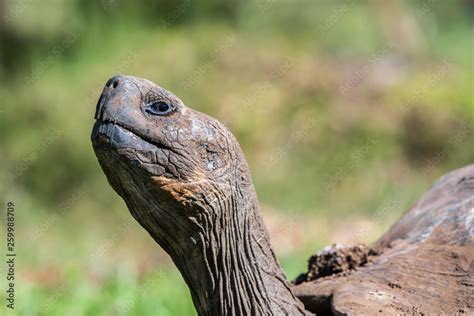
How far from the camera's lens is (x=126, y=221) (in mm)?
8820

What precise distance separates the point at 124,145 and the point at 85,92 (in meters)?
8.83

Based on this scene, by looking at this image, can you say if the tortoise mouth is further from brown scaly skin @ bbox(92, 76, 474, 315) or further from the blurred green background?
the blurred green background

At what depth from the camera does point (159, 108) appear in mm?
2443

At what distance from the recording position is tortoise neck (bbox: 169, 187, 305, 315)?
8.37 feet

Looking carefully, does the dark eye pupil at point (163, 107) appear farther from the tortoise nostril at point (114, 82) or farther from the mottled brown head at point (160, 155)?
the tortoise nostril at point (114, 82)

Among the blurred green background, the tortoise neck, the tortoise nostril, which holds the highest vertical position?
the blurred green background

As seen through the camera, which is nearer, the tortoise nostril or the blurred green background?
the tortoise nostril

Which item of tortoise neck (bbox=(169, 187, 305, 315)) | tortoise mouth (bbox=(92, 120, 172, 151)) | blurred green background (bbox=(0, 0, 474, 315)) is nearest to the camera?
tortoise mouth (bbox=(92, 120, 172, 151))

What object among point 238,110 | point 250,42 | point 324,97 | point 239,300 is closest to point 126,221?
point 238,110

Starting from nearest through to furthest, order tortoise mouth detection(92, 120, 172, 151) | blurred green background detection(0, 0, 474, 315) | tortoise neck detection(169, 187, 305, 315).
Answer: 1. tortoise mouth detection(92, 120, 172, 151)
2. tortoise neck detection(169, 187, 305, 315)
3. blurred green background detection(0, 0, 474, 315)

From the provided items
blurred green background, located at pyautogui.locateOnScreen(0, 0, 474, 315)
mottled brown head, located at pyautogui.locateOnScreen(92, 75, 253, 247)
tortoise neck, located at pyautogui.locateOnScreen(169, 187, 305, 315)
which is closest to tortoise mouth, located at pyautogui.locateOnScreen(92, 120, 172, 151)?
mottled brown head, located at pyautogui.locateOnScreen(92, 75, 253, 247)

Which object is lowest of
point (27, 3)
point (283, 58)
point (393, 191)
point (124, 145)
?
point (124, 145)

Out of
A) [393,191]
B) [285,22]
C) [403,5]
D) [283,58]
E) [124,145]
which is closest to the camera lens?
[124,145]

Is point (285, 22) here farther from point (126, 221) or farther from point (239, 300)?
point (239, 300)
